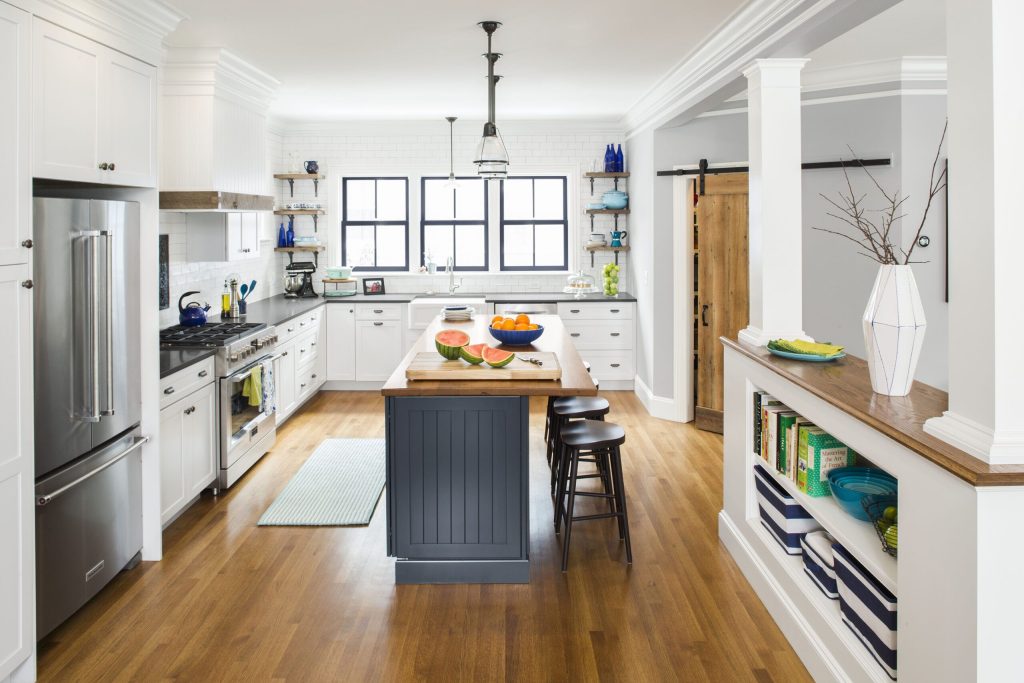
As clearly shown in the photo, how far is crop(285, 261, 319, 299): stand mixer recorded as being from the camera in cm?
838

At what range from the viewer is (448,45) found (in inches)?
203

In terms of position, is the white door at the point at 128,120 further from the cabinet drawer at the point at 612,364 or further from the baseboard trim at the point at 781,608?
the cabinet drawer at the point at 612,364

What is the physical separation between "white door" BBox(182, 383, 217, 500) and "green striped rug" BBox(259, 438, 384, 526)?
17.8 inches

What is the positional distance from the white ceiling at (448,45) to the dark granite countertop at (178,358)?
1.91 metres

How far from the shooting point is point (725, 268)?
646 cm

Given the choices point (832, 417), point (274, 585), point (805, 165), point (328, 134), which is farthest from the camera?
point (328, 134)

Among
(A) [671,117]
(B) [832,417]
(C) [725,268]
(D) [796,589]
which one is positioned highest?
(A) [671,117]

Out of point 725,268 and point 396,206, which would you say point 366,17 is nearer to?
point 725,268

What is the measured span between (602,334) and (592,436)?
13.8 ft

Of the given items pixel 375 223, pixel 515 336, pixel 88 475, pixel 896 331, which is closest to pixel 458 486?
pixel 515 336

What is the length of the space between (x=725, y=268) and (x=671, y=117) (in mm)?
1278

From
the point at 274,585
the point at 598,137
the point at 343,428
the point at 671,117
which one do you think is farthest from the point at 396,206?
the point at 274,585

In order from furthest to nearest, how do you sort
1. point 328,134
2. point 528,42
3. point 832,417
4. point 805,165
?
point 328,134, point 805,165, point 528,42, point 832,417

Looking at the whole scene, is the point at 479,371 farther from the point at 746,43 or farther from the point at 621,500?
the point at 746,43
